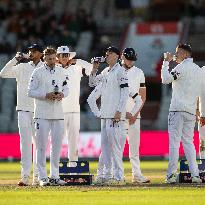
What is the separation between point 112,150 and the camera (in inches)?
852

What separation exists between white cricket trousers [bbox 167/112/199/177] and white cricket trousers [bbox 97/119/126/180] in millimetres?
953

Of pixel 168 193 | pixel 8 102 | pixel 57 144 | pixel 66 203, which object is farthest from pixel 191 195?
pixel 8 102

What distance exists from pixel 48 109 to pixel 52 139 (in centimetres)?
59

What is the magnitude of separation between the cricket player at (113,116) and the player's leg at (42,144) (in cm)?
115

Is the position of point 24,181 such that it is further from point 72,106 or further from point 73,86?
point 73,86

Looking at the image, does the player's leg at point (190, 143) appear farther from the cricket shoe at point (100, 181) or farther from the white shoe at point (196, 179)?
the cricket shoe at point (100, 181)

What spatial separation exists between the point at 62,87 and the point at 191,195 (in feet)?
13.1

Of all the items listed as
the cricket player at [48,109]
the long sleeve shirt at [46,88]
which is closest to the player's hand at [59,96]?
the cricket player at [48,109]

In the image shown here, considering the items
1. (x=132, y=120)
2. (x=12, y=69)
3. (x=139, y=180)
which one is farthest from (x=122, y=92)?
(x=12, y=69)

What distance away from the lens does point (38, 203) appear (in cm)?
1753

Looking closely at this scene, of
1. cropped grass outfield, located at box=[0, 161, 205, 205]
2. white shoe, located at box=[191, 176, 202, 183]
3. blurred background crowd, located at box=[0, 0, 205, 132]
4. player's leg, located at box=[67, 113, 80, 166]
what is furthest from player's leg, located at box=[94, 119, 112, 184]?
blurred background crowd, located at box=[0, 0, 205, 132]

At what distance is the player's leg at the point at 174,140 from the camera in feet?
71.3

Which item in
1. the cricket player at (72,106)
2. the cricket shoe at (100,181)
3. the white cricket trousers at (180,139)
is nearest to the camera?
the cricket shoe at (100,181)

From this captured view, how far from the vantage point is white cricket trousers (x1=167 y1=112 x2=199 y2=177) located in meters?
21.8
